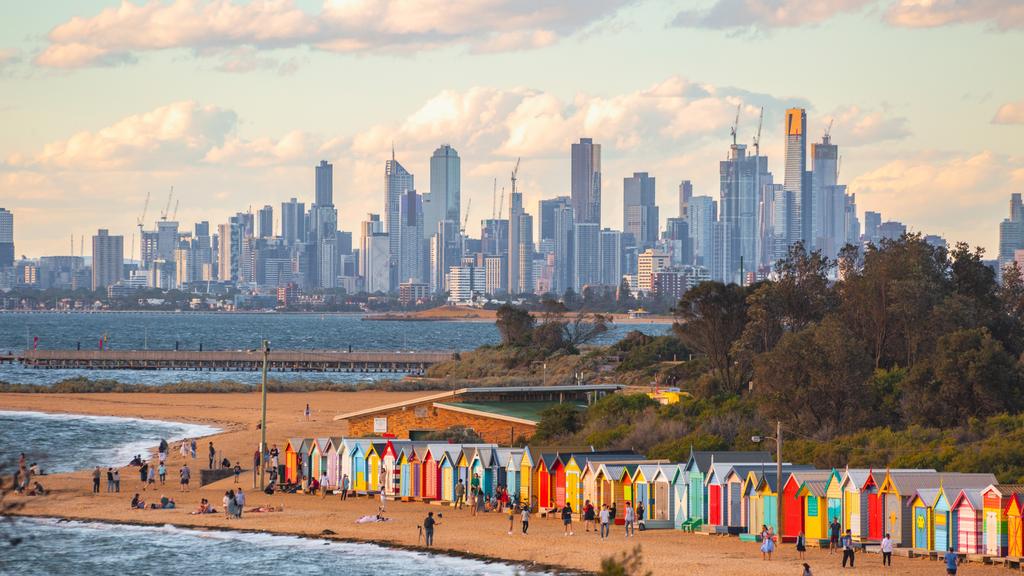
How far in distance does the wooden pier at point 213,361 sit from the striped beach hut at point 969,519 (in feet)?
344

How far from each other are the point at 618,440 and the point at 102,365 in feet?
308

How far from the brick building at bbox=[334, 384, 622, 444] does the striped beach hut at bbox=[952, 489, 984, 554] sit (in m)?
24.4

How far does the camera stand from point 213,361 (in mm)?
140125

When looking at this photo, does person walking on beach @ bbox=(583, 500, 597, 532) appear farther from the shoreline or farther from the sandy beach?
the shoreline

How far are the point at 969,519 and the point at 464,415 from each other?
27949 millimetres

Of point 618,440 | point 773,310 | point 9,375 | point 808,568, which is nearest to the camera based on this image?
point 808,568

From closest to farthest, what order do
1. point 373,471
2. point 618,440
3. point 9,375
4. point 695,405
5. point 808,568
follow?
point 808,568, point 373,471, point 618,440, point 695,405, point 9,375

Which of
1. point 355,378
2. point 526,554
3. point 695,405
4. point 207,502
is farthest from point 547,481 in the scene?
point 355,378

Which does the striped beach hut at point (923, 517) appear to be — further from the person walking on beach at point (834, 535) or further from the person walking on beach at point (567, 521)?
the person walking on beach at point (567, 521)

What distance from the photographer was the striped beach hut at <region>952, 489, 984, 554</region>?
35875 mm

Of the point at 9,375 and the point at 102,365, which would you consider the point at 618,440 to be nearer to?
the point at 9,375

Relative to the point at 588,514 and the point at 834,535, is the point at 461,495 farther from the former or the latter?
the point at 834,535

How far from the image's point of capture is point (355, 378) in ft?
418

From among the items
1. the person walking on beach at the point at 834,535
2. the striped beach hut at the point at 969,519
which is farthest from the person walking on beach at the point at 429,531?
the striped beach hut at the point at 969,519
